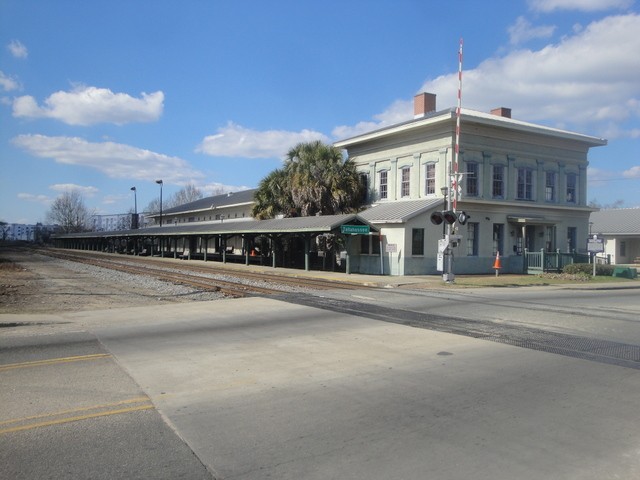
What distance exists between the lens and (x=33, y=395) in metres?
6.09

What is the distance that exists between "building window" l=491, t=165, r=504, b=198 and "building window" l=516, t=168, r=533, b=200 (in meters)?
1.66

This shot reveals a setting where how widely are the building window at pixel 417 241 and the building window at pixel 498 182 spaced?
6365mm

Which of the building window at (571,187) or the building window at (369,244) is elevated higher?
the building window at (571,187)

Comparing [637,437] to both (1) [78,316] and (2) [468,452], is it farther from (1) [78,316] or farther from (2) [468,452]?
(1) [78,316]

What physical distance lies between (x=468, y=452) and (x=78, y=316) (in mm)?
10498

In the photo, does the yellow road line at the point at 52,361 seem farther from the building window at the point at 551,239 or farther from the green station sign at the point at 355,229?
the building window at the point at 551,239

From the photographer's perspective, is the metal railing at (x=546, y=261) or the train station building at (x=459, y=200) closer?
the train station building at (x=459, y=200)

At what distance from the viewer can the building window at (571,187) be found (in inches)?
1428

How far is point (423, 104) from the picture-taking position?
36719mm

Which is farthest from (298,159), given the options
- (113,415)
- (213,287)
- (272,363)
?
(113,415)

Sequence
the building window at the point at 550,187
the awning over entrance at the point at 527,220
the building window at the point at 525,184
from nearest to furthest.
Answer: the awning over entrance at the point at 527,220
the building window at the point at 525,184
the building window at the point at 550,187

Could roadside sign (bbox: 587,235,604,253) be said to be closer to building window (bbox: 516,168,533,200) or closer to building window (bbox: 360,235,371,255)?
building window (bbox: 516,168,533,200)

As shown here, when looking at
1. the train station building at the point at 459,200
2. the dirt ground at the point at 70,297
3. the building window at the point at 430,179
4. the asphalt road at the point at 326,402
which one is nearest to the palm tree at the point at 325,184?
the train station building at the point at 459,200

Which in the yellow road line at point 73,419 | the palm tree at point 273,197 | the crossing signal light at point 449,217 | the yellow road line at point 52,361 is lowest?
the yellow road line at point 73,419
